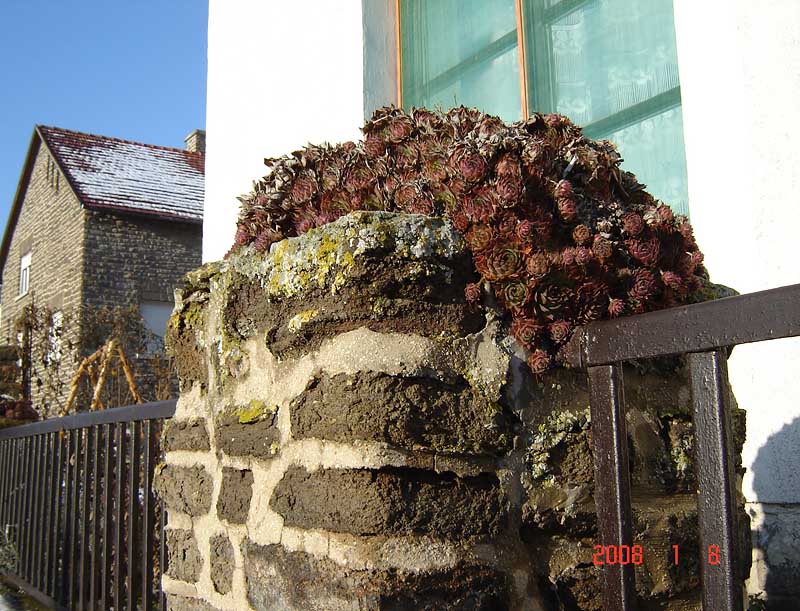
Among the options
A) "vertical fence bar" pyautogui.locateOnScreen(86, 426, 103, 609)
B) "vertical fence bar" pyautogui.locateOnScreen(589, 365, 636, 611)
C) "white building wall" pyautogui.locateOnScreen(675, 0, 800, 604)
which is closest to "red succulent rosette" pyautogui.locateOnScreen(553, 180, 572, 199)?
"vertical fence bar" pyautogui.locateOnScreen(589, 365, 636, 611)

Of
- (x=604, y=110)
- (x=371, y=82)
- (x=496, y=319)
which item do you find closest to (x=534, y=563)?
(x=496, y=319)

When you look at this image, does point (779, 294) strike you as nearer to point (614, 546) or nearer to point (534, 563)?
point (614, 546)

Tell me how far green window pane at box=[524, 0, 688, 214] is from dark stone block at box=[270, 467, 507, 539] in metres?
2.27

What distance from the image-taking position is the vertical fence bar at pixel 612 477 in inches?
55.4

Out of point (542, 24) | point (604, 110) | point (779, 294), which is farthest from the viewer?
point (542, 24)

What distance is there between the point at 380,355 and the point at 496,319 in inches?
10.0

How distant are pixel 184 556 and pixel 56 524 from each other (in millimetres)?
2535

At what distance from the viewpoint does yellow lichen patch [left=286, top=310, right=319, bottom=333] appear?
5.24 ft

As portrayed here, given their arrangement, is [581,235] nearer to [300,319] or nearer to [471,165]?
[471,165]

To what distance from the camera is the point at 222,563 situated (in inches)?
73.8

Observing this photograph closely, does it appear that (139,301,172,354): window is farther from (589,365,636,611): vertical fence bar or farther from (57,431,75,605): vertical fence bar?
(589,365,636,611): vertical fence bar

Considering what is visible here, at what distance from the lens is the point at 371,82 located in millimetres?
4570

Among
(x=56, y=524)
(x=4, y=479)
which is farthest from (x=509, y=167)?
(x=4, y=479)

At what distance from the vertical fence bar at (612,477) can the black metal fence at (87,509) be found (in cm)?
171
